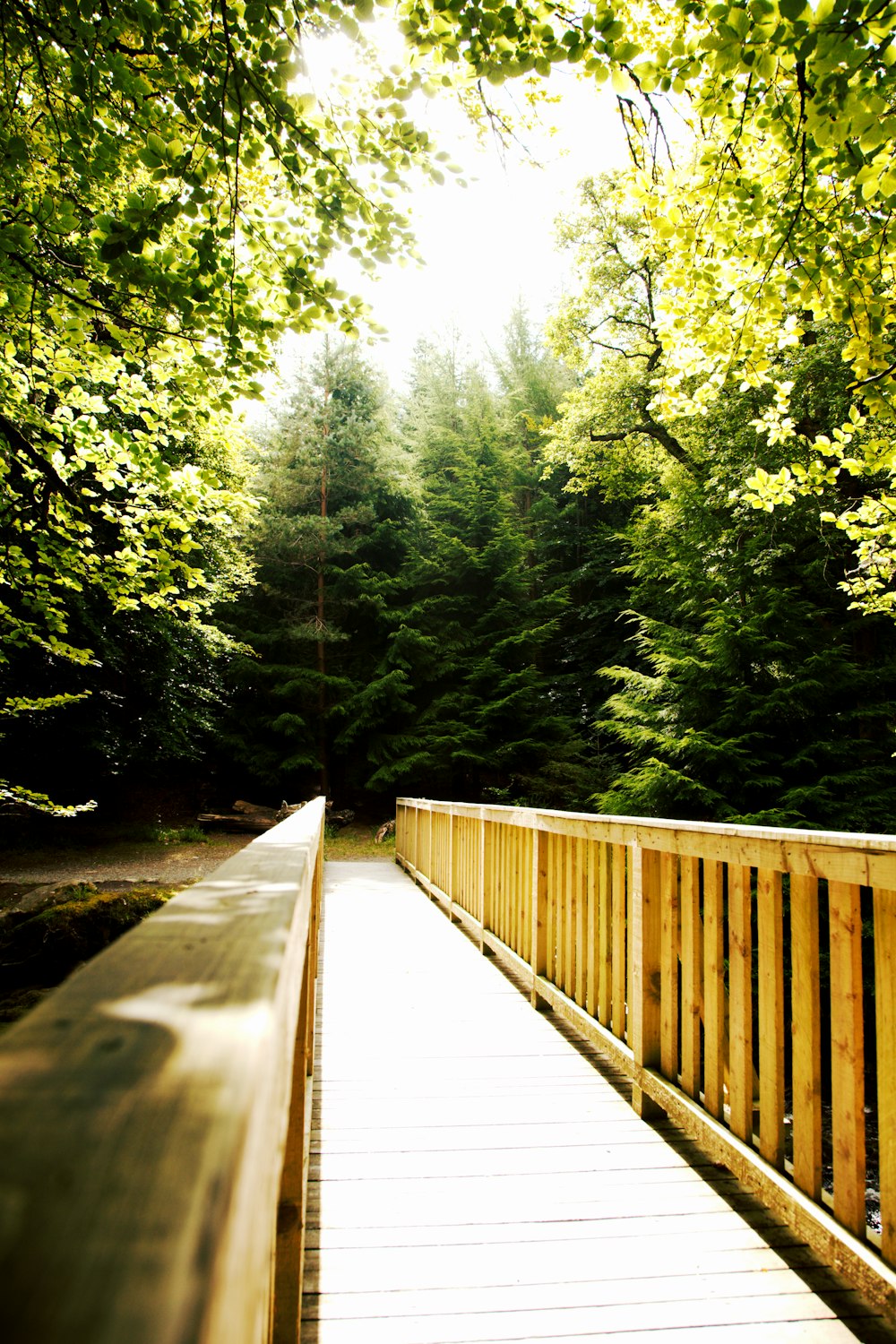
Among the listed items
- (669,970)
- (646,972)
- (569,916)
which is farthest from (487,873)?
(669,970)

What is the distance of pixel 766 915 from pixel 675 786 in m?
7.67

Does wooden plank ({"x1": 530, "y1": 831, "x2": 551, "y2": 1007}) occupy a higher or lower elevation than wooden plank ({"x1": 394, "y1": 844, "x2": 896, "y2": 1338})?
higher

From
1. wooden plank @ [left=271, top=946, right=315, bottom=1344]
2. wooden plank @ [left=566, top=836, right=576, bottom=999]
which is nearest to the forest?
wooden plank @ [left=566, top=836, right=576, bottom=999]

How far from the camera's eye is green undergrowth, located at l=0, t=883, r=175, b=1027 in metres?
5.60

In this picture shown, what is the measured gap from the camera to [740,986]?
7.18 feet

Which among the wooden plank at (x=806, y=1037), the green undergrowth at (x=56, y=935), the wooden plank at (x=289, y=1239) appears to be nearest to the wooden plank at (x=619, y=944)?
the wooden plank at (x=806, y=1037)

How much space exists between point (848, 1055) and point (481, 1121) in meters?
1.45

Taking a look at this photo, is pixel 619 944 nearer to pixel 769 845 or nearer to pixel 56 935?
pixel 769 845

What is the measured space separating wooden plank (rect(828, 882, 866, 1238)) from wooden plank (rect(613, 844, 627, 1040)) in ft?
3.80

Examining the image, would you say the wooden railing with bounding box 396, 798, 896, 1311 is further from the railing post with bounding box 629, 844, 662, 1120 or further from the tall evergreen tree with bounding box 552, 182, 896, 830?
the tall evergreen tree with bounding box 552, 182, 896, 830

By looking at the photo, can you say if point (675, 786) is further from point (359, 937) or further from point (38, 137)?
point (38, 137)

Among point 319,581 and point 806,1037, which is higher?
point 319,581

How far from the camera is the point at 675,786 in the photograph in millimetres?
9406

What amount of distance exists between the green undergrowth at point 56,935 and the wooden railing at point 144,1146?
5.97m
